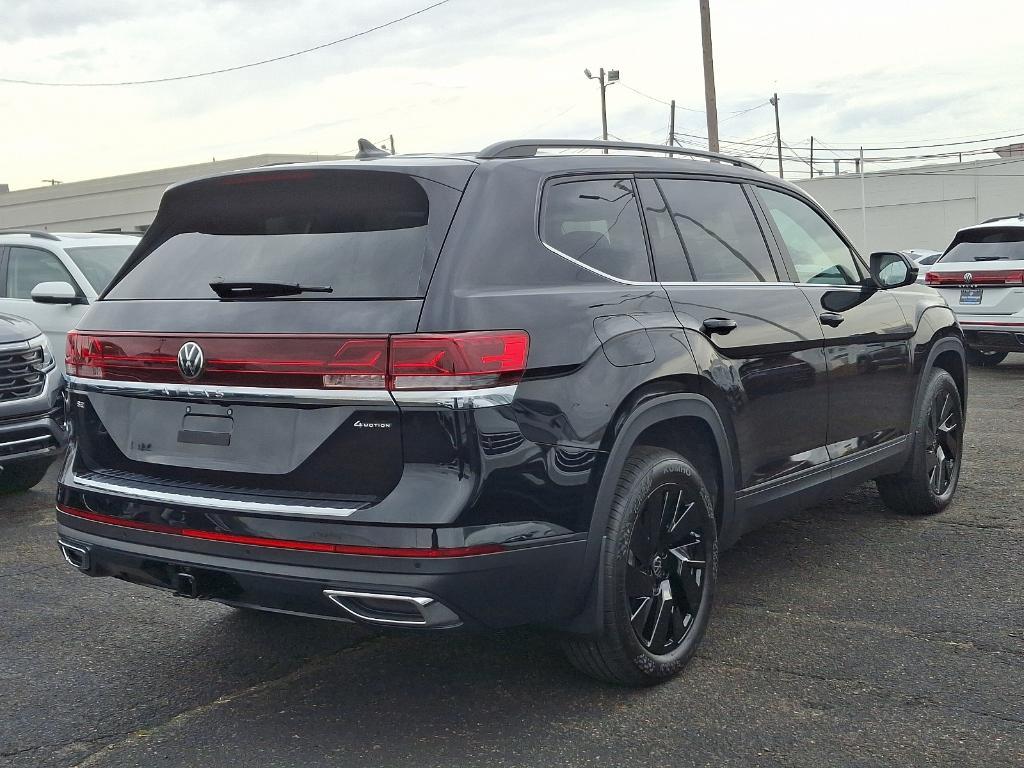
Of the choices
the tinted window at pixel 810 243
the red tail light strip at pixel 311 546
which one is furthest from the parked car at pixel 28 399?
the tinted window at pixel 810 243

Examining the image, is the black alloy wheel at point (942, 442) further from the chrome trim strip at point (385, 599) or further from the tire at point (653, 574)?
the chrome trim strip at point (385, 599)

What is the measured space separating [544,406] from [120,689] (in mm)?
1876

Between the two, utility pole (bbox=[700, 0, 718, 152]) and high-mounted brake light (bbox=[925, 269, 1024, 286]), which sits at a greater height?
utility pole (bbox=[700, 0, 718, 152])

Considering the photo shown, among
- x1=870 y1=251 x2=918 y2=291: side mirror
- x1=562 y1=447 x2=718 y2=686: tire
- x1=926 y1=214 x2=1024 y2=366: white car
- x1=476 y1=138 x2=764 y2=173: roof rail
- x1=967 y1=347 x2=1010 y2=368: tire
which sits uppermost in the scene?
x1=476 y1=138 x2=764 y2=173: roof rail

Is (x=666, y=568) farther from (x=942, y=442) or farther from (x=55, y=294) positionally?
(x=55, y=294)

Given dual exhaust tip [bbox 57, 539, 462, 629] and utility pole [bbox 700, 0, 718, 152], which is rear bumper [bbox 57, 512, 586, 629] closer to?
dual exhaust tip [bbox 57, 539, 462, 629]

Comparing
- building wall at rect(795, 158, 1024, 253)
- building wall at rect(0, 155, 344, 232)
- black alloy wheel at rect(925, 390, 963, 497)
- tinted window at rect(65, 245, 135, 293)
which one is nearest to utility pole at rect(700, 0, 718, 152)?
tinted window at rect(65, 245, 135, 293)

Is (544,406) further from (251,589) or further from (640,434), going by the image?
(251,589)

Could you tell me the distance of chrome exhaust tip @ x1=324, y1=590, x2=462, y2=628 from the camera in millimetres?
3131

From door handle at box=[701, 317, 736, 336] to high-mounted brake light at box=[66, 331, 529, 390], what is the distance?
101 cm

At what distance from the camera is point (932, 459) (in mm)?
6008

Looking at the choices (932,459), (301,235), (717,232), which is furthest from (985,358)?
(301,235)

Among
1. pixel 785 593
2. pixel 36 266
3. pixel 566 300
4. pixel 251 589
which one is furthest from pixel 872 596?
pixel 36 266

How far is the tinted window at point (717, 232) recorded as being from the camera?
433 centimetres
